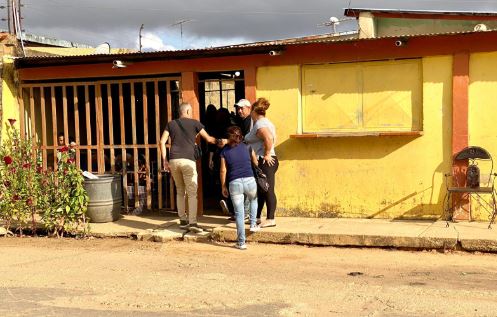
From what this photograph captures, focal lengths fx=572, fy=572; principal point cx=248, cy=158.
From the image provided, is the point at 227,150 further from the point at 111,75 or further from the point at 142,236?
the point at 111,75

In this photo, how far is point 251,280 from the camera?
6.04 metres

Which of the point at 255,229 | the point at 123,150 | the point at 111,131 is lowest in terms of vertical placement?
the point at 255,229

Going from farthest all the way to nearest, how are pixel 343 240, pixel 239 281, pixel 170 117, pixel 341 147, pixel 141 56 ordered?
pixel 170 117
pixel 141 56
pixel 341 147
pixel 343 240
pixel 239 281

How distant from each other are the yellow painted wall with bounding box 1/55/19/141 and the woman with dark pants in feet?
15.3

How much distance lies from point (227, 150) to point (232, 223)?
1715 mm

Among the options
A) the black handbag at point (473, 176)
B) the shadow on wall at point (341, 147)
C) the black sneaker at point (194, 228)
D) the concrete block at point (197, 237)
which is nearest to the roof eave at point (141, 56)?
the shadow on wall at point (341, 147)

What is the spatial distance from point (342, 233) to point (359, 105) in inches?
84.9

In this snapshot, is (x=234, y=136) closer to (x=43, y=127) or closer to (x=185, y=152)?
(x=185, y=152)

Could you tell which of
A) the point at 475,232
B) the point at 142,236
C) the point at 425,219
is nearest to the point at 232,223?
the point at 142,236

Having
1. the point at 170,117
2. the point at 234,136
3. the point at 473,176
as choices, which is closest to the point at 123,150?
the point at 170,117

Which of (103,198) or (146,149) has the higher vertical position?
(146,149)

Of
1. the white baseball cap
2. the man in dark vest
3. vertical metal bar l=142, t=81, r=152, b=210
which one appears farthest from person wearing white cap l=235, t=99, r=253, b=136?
vertical metal bar l=142, t=81, r=152, b=210

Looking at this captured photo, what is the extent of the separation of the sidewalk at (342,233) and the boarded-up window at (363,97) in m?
1.46

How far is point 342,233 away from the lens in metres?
7.59
